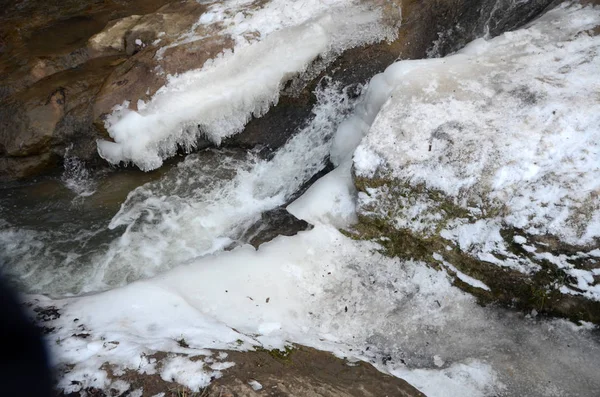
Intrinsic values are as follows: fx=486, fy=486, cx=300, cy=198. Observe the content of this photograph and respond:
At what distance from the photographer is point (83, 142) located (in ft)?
17.3

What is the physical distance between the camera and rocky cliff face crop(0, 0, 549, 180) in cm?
519

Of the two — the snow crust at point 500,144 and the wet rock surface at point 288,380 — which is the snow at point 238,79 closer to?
the snow crust at point 500,144

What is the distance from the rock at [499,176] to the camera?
137 inches

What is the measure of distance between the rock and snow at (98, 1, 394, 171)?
1365mm

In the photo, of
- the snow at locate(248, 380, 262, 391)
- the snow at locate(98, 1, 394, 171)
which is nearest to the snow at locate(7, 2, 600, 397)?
the snow at locate(248, 380, 262, 391)

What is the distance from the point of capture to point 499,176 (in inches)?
145

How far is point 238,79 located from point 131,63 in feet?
3.98

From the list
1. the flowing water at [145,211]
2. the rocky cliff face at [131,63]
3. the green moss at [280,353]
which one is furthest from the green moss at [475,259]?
the rocky cliff face at [131,63]

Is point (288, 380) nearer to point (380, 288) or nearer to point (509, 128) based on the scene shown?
point (380, 288)

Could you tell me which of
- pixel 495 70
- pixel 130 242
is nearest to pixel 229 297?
pixel 130 242

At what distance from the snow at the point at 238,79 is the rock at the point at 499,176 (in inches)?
53.7

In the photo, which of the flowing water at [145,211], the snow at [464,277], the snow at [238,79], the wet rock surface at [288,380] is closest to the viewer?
the wet rock surface at [288,380]

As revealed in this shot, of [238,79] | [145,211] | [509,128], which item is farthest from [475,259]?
[145,211]

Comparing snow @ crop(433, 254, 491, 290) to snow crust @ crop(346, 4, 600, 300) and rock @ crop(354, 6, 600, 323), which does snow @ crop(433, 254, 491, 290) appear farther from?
snow crust @ crop(346, 4, 600, 300)
